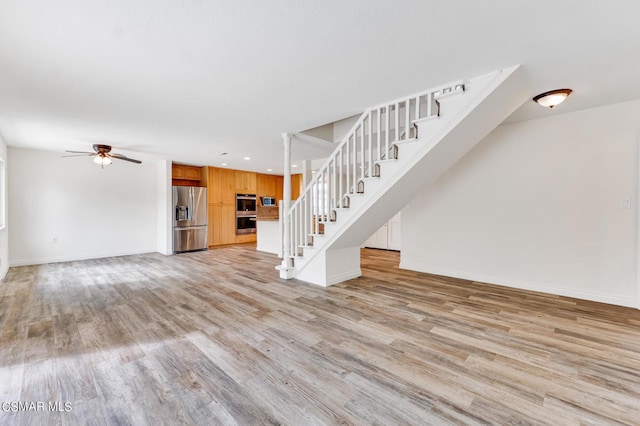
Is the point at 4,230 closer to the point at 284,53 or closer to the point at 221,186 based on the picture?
the point at 221,186

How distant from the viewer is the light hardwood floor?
1.46 meters

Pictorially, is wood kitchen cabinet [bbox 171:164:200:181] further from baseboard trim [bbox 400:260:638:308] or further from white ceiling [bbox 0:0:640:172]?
baseboard trim [bbox 400:260:638:308]

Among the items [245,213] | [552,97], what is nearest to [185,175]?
[245,213]

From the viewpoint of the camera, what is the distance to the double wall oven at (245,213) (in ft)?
26.8

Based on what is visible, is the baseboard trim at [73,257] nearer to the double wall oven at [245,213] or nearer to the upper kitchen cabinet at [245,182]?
the double wall oven at [245,213]

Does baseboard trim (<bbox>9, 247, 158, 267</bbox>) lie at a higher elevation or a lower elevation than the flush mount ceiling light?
lower

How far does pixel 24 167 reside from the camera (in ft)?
16.8

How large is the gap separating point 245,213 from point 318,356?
684cm

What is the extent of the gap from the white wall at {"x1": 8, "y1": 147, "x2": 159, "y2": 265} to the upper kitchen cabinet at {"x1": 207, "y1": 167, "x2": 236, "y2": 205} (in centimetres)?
132

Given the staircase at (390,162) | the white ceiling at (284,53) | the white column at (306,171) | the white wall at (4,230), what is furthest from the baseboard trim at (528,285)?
the white wall at (4,230)

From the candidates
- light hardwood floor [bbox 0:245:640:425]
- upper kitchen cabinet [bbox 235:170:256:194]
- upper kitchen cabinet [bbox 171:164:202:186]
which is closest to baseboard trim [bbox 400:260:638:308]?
light hardwood floor [bbox 0:245:640:425]

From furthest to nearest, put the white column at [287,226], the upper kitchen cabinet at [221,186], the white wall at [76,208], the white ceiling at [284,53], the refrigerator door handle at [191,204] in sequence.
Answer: the upper kitchen cabinet at [221,186] → the refrigerator door handle at [191,204] → the white wall at [76,208] → the white column at [287,226] → the white ceiling at [284,53]

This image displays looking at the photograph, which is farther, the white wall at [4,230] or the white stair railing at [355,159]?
the white wall at [4,230]

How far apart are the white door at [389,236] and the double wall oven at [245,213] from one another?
12.7ft
